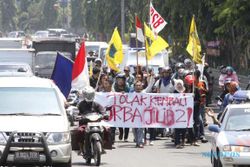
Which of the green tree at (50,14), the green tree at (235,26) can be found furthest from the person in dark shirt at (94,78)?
the green tree at (50,14)

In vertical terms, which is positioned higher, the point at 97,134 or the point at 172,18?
the point at 172,18

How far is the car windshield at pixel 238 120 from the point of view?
16453 millimetres

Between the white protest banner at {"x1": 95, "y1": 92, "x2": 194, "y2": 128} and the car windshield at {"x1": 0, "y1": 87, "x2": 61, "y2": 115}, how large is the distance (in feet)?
22.9

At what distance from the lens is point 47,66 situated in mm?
42312

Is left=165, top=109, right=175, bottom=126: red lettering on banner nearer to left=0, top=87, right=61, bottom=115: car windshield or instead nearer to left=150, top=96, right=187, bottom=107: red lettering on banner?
left=150, top=96, right=187, bottom=107: red lettering on banner

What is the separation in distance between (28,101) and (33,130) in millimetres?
1155

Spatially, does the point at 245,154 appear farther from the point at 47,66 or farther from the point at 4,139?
the point at 47,66

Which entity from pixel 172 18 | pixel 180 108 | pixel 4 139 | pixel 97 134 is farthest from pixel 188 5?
pixel 4 139

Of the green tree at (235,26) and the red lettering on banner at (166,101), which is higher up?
the green tree at (235,26)

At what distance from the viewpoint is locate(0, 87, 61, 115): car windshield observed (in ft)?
53.0

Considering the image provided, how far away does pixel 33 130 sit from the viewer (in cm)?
1536

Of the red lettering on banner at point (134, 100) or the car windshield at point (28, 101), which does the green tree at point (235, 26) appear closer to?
the red lettering on banner at point (134, 100)

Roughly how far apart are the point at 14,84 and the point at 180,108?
25.5ft

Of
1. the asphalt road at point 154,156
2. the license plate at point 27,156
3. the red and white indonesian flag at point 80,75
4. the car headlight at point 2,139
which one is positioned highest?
the red and white indonesian flag at point 80,75
